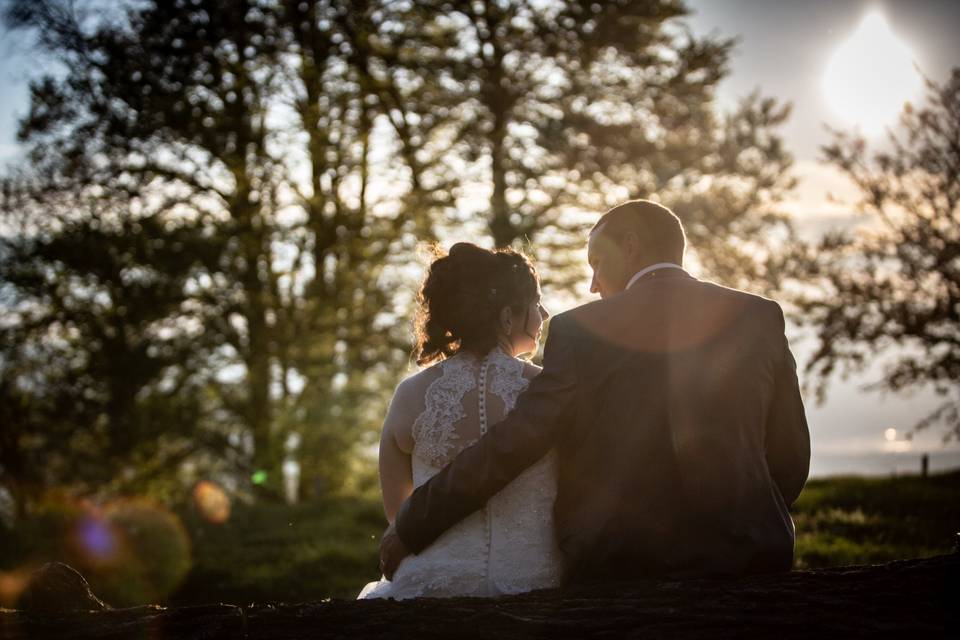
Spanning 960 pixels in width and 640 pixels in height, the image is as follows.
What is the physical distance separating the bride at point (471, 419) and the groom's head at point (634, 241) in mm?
391

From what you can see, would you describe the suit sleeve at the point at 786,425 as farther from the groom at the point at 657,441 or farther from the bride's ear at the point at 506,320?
the bride's ear at the point at 506,320

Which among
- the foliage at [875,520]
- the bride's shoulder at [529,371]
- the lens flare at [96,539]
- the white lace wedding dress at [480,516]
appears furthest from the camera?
the lens flare at [96,539]

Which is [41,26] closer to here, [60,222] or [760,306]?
[60,222]

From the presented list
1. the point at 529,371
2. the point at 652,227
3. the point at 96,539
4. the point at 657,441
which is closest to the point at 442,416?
the point at 529,371

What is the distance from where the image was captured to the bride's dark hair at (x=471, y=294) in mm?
4051

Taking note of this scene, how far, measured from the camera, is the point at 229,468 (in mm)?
15891

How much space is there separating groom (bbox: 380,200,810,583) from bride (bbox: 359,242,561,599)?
124 mm

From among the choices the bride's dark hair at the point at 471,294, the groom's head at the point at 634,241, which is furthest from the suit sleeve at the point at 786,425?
the bride's dark hair at the point at 471,294

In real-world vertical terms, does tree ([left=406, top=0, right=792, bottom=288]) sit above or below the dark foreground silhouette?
above

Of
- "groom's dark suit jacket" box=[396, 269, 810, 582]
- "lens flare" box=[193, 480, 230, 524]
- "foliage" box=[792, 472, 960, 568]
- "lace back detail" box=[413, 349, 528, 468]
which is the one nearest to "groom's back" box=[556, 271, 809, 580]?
"groom's dark suit jacket" box=[396, 269, 810, 582]

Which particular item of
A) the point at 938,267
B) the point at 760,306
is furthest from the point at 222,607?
the point at 938,267

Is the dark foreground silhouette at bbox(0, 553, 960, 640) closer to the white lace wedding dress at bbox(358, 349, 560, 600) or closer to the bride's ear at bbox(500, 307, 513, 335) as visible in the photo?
the white lace wedding dress at bbox(358, 349, 560, 600)

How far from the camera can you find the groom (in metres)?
3.37

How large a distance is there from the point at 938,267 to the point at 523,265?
1064 centimetres
